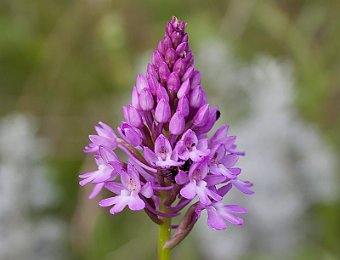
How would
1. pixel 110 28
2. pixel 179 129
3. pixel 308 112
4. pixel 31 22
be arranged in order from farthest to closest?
1. pixel 31 22
2. pixel 308 112
3. pixel 110 28
4. pixel 179 129

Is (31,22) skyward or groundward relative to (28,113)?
skyward

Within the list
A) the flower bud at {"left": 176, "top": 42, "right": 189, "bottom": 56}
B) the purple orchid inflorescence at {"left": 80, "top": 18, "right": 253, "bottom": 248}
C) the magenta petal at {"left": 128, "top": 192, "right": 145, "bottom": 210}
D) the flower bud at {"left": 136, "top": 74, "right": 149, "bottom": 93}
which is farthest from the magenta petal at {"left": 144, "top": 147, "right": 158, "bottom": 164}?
the flower bud at {"left": 176, "top": 42, "right": 189, "bottom": 56}

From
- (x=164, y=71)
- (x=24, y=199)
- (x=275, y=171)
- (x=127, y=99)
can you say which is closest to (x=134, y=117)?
(x=164, y=71)

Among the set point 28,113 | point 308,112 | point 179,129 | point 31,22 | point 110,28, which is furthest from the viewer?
point 31,22

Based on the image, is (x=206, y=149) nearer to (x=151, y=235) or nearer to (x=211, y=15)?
(x=151, y=235)

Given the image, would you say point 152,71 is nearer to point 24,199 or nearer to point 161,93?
point 161,93

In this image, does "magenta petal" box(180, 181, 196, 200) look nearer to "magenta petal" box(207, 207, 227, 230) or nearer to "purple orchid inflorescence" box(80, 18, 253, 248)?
"purple orchid inflorescence" box(80, 18, 253, 248)

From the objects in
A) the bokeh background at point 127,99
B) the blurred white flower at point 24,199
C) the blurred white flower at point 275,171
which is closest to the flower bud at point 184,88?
the bokeh background at point 127,99

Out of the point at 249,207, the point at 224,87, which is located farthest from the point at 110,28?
the point at 249,207

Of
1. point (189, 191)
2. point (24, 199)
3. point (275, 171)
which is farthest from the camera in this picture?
point (24, 199)
